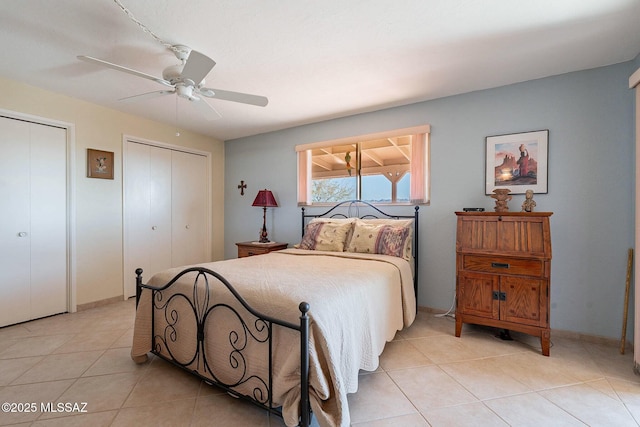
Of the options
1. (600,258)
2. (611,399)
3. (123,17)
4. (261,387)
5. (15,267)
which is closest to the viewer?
(261,387)

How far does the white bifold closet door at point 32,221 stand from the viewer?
280 centimetres

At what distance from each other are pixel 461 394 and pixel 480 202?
1873 millimetres

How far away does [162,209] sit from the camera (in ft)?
13.6

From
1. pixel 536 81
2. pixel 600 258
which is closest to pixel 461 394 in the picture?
pixel 600 258

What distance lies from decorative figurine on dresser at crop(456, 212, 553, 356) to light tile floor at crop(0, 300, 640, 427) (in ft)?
0.78

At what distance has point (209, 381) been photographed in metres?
1.77

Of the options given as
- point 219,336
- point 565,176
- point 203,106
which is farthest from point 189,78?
point 565,176

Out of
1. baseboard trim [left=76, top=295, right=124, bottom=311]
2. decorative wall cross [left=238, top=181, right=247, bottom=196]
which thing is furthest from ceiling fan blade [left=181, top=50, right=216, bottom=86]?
baseboard trim [left=76, top=295, right=124, bottom=311]

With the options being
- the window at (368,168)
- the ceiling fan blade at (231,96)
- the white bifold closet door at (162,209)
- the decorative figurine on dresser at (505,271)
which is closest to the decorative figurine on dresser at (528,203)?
the decorative figurine on dresser at (505,271)

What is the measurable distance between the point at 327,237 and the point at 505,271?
1.71 meters

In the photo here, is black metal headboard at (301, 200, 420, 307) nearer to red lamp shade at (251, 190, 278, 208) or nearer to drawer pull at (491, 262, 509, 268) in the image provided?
red lamp shade at (251, 190, 278, 208)

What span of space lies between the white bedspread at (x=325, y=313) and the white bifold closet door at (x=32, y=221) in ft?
6.05

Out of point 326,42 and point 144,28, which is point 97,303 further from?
point 326,42

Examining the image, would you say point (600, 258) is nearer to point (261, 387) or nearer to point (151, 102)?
point (261, 387)
